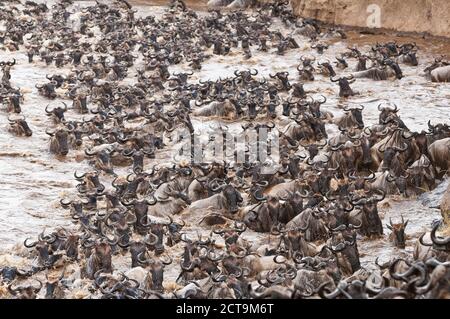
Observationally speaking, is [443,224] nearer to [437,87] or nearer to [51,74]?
[437,87]

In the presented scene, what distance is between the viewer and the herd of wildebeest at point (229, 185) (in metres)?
10.8

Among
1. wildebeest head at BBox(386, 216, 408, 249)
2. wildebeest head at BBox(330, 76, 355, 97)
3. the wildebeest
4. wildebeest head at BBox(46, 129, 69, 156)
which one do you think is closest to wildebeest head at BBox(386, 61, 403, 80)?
the wildebeest

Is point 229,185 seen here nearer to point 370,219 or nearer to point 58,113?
point 370,219

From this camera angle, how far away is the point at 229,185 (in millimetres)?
14180

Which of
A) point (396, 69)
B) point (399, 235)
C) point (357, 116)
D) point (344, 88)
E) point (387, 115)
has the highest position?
point (399, 235)

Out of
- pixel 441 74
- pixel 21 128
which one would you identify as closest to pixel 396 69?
pixel 441 74

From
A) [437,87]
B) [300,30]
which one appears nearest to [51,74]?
[300,30]

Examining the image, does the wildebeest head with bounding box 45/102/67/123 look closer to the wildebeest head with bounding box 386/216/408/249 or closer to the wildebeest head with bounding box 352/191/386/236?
the wildebeest head with bounding box 352/191/386/236

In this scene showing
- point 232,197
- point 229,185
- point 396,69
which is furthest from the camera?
point 396,69

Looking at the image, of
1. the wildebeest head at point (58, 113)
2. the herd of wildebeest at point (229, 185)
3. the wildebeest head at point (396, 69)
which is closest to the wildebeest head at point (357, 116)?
the herd of wildebeest at point (229, 185)

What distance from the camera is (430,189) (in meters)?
14.2

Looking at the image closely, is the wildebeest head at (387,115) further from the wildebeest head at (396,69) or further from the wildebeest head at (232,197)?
the wildebeest head at (396,69)

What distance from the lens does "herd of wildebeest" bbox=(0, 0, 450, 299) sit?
10.8 m
